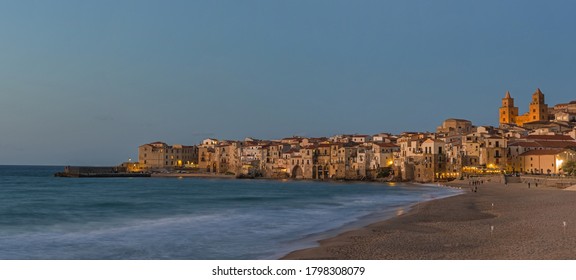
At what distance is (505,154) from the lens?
77375mm

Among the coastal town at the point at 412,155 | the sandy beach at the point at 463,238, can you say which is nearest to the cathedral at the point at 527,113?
the coastal town at the point at 412,155

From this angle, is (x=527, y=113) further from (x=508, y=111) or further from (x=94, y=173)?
(x=94, y=173)

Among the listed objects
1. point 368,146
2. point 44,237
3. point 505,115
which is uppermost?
point 505,115

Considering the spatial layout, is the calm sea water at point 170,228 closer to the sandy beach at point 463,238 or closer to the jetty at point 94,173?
the sandy beach at point 463,238

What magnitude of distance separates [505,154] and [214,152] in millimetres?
73175

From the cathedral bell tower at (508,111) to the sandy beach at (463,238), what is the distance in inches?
4628

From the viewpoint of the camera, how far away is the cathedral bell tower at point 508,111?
453 ft

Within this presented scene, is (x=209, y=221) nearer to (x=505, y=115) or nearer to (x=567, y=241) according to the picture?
(x=567, y=241)

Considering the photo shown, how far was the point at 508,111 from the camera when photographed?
453 feet

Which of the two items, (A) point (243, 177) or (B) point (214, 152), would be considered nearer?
(A) point (243, 177)

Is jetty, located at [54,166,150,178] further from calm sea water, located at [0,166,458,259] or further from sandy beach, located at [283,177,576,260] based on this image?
sandy beach, located at [283,177,576,260]

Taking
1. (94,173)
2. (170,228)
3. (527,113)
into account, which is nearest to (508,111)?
(527,113)

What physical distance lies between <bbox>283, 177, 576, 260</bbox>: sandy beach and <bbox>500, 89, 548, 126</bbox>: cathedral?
353 ft
